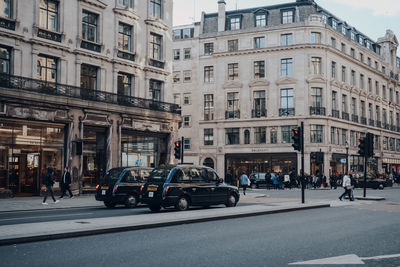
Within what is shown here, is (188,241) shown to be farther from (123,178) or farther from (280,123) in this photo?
(280,123)

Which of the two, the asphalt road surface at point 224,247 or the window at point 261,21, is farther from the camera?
the window at point 261,21

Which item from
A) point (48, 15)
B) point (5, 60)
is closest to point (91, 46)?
point (48, 15)

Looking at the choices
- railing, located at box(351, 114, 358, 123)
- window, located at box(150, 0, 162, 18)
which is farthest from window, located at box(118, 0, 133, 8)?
railing, located at box(351, 114, 358, 123)

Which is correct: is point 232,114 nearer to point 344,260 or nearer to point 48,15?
point 48,15

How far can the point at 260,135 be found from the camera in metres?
52.9

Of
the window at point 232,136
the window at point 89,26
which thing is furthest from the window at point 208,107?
the window at point 89,26

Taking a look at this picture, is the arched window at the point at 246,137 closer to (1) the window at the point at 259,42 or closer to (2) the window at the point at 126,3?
(1) the window at the point at 259,42

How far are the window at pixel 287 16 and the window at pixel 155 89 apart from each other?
1007 inches

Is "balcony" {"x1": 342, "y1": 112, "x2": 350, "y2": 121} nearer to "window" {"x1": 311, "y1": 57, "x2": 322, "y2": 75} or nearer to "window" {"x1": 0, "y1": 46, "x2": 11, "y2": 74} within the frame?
"window" {"x1": 311, "y1": 57, "x2": 322, "y2": 75}

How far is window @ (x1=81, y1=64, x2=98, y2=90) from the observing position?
A: 27656 mm

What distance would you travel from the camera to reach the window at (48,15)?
83.8 ft

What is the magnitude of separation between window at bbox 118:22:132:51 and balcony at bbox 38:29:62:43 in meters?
4.76

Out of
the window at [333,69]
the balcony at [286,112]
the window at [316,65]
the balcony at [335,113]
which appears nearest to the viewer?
the balcony at [286,112]

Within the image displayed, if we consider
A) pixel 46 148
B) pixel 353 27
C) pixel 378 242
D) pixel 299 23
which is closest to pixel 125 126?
pixel 46 148
